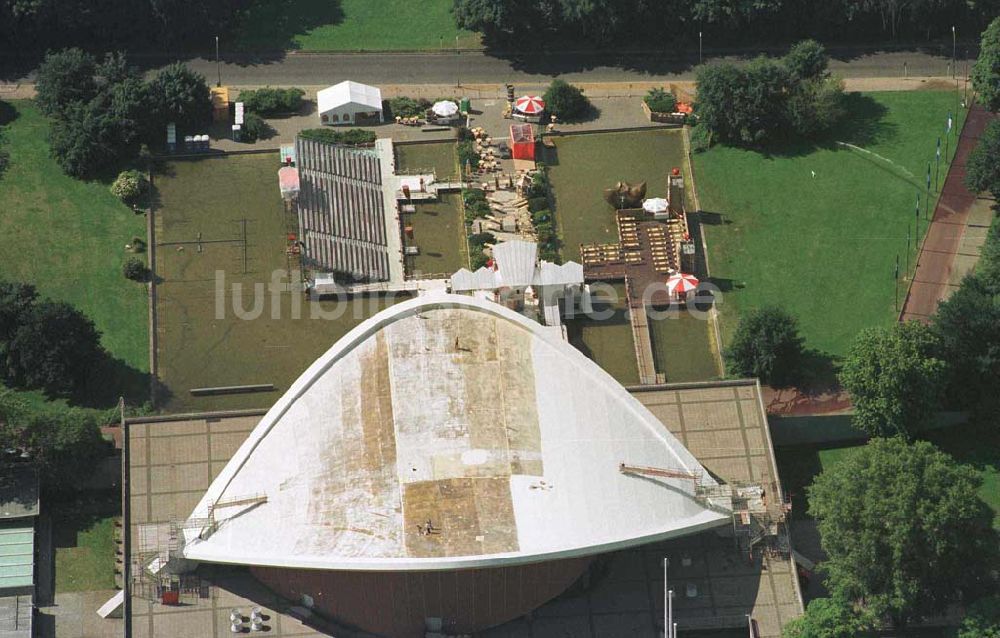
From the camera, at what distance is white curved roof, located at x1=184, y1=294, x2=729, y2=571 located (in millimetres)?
179500

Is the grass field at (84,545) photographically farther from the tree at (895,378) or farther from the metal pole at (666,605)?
the tree at (895,378)

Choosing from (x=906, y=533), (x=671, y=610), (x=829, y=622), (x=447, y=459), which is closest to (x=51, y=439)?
(x=447, y=459)

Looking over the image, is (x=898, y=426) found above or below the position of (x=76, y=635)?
above

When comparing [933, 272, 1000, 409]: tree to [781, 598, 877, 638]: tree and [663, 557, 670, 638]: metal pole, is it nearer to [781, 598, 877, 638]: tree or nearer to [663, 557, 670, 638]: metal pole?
[781, 598, 877, 638]: tree

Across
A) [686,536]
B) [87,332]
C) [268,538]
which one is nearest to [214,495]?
[268,538]

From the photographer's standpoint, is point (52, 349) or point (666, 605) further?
point (52, 349)

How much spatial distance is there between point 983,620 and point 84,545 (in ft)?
211

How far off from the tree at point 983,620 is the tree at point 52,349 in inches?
2675

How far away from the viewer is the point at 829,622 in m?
179

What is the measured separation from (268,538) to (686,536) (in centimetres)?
2992

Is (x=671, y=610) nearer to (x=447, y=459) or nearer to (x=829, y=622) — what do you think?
(x=829, y=622)

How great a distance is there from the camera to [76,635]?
186250 millimetres

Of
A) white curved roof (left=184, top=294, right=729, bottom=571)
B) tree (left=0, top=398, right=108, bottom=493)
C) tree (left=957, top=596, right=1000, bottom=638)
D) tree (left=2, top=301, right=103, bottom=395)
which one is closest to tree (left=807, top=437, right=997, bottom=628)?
tree (left=957, top=596, right=1000, bottom=638)

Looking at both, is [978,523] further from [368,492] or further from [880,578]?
[368,492]
